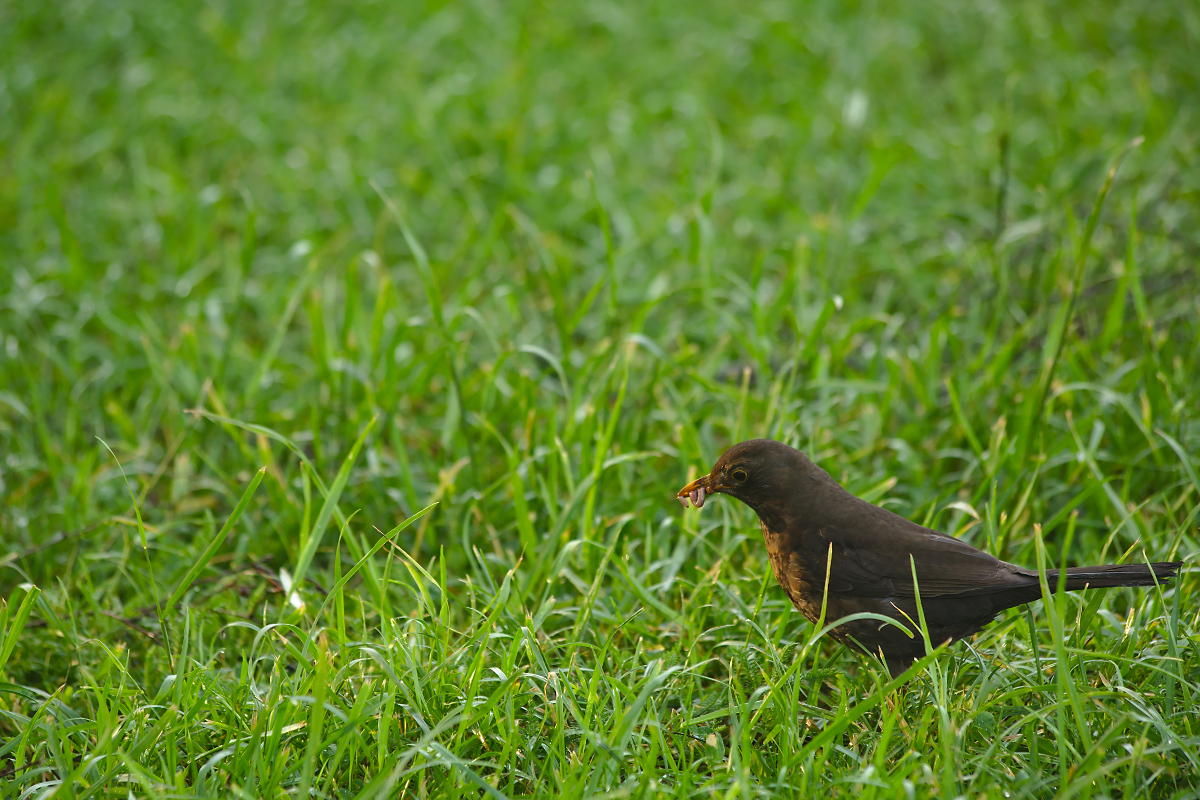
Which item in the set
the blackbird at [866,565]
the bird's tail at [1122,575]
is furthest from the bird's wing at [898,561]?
the bird's tail at [1122,575]

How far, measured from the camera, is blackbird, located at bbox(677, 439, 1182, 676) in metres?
2.23

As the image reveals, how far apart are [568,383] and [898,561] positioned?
1.57 m

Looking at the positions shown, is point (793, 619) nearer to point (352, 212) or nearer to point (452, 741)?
point (452, 741)

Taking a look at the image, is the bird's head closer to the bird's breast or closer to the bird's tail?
the bird's breast

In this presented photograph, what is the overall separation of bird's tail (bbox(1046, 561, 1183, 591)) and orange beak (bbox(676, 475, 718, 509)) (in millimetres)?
892

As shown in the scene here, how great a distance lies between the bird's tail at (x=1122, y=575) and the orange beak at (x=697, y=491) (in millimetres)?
892

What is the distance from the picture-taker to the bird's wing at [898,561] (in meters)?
Result: 2.23

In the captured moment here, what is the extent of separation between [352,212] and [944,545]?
367 centimetres

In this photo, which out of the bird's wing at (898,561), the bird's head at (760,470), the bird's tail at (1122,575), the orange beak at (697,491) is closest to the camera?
the bird's tail at (1122,575)

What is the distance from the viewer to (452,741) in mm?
2109

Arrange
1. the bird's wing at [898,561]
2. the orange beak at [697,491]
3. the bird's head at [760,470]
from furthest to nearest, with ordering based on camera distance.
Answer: the orange beak at [697,491] < the bird's head at [760,470] < the bird's wing at [898,561]

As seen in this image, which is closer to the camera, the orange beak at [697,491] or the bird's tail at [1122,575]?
the bird's tail at [1122,575]

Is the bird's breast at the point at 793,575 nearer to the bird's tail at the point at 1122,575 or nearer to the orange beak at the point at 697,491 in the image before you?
the orange beak at the point at 697,491

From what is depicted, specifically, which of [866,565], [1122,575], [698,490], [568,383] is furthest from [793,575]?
[568,383]
